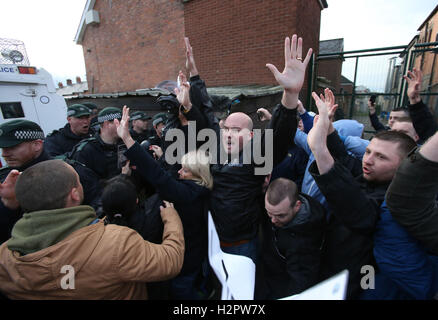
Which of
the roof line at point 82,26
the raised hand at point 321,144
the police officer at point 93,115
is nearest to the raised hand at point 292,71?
the raised hand at point 321,144

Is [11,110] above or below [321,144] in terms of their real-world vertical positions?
above

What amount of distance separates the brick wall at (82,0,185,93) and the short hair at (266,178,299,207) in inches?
302

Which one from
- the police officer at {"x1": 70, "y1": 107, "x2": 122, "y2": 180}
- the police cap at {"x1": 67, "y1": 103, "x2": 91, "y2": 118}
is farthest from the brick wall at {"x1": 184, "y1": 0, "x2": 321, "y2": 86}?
the police officer at {"x1": 70, "y1": 107, "x2": 122, "y2": 180}

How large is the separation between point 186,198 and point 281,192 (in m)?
0.70

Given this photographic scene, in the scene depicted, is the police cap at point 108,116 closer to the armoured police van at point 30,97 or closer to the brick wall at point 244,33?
the armoured police van at point 30,97

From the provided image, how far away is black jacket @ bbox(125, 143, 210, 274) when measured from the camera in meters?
1.53

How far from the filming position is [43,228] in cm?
102

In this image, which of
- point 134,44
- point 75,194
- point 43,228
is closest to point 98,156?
point 75,194

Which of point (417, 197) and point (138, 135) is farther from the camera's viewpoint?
point (138, 135)

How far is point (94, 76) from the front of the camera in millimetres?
11734

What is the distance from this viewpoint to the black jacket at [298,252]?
4.14 ft

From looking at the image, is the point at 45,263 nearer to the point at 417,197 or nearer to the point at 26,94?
the point at 417,197
